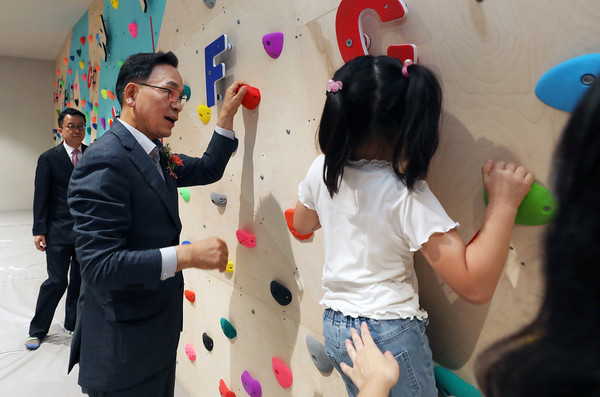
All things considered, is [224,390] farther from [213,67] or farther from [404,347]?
[213,67]

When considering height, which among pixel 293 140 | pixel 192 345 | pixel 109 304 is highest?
pixel 293 140

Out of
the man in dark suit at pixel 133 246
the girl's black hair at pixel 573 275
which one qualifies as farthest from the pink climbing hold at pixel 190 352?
the girl's black hair at pixel 573 275

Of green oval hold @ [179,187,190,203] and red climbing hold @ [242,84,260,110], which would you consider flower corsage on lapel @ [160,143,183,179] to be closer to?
red climbing hold @ [242,84,260,110]

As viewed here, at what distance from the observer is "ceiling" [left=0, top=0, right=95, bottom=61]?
375cm

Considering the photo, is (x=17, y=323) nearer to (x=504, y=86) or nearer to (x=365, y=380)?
(x=365, y=380)

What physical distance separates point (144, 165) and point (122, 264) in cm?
27

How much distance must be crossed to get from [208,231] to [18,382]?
1401 mm

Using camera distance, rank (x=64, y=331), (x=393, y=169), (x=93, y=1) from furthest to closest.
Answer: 1. (x=93, y=1)
2. (x=64, y=331)
3. (x=393, y=169)

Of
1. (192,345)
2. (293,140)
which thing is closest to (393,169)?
(293,140)

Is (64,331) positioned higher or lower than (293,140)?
lower

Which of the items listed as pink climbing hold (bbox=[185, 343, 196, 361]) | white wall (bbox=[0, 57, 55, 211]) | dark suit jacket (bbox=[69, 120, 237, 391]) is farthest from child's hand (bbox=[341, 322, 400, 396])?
white wall (bbox=[0, 57, 55, 211])

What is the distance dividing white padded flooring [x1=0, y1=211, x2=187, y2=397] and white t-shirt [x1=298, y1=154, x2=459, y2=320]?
1684 mm

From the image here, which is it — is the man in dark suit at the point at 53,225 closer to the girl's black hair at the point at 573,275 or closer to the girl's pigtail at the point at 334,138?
the girl's pigtail at the point at 334,138

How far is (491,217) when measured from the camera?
0.66 m
